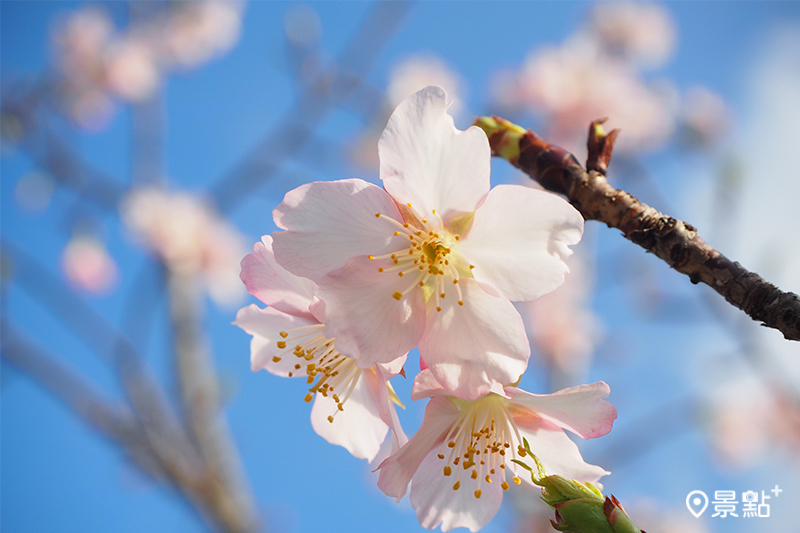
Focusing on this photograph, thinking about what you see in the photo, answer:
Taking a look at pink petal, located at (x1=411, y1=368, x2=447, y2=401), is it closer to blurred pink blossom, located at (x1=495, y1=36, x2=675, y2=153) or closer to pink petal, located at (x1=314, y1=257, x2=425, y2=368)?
pink petal, located at (x1=314, y1=257, x2=425, y2=368)

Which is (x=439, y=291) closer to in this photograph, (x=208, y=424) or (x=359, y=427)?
(x=359, y=427)

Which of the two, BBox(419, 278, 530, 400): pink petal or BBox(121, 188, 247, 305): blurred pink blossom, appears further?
BBox(121, 188, 247, 305): blurred pink blossom

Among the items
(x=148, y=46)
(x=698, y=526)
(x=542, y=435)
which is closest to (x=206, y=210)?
(x=148, y=46)

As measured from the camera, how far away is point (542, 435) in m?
0.79

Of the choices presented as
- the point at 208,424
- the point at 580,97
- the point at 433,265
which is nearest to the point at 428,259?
the point at 433,265

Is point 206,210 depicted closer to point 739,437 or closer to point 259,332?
point 259,332

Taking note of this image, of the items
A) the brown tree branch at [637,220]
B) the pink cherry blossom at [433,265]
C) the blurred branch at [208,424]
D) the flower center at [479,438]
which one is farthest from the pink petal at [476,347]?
the blurred branch at [208,424]

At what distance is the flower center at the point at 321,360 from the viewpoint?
833 mm

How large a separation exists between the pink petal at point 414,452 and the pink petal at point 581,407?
98 mm

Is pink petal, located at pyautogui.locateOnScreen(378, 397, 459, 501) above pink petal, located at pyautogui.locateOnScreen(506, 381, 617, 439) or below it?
below

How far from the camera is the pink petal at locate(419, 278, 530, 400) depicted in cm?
67

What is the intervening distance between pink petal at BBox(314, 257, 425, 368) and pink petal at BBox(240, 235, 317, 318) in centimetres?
11

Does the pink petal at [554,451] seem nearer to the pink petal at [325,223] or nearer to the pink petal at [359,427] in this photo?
the pink petal at [359,427]

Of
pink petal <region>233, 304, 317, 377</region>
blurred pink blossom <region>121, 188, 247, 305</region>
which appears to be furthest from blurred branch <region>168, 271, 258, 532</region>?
pink petal <region>233, 304, 317, 377</region>
